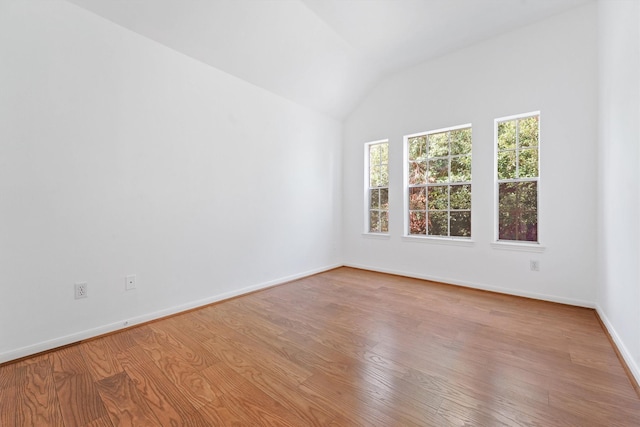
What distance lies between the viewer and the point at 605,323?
2348 mm

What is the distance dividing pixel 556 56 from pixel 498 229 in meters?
1.98

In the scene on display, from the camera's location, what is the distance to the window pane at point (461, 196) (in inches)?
143

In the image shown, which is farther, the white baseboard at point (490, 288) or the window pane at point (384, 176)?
the window pane at point (384, 176)

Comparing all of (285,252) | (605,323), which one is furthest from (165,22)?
(605,323)

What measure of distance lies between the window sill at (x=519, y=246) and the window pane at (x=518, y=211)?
4.8 inches

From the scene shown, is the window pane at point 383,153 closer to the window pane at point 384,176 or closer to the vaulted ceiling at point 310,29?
the window pane at point 384,176

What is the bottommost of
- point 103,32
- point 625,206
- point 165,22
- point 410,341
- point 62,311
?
point 410,341

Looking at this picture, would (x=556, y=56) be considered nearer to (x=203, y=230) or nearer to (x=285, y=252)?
(x=285, y=252)

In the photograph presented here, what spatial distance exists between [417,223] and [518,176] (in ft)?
4.54

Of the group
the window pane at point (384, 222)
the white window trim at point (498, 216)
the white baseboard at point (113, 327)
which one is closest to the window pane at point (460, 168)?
the white window trim at point (498, 216)

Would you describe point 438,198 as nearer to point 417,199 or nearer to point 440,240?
point 417,199

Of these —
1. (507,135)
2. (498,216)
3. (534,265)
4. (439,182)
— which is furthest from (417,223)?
(507,135)

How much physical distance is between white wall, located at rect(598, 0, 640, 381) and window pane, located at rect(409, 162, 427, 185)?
183 centimetres

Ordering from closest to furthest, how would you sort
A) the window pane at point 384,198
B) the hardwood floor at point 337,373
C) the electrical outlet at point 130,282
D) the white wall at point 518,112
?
the hardwood floor at point 337,373
the electrical outlet at point 130,282
the white wall at point 518,112
the window pane at point 384,198
